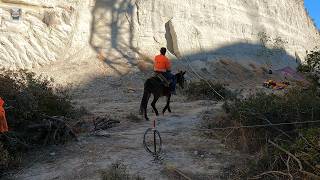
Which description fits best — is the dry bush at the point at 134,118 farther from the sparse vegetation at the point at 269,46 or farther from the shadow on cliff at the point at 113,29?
the sparse vegetation at the point at 269,46

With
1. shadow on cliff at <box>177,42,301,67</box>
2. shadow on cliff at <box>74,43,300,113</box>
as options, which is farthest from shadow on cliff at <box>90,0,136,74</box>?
shadow on cliff at <box>177,42,301,67</box>

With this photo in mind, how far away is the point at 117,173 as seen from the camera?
7805 millimetres

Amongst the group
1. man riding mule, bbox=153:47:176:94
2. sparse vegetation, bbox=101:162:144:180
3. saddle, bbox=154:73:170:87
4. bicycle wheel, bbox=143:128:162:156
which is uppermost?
man riding mule, bbox=153:47:176:94

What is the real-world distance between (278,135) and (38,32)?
61.8 feet

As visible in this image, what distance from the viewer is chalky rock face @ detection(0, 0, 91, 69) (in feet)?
80.2

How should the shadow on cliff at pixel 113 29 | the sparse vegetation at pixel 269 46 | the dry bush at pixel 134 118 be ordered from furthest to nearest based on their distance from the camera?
the sparse vegetation at pixel 269 46 < the shadow on cliff at pixel 113 29 < the dry bush at pixel 134 118

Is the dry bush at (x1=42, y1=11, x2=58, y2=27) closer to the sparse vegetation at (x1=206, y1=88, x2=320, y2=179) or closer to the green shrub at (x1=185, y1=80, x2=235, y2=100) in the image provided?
the green shrub at (x1=185, y1=80, x2=235, y2=100)

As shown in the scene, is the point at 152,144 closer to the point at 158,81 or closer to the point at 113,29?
the point at 158,81

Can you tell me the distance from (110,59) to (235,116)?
52.3 ft

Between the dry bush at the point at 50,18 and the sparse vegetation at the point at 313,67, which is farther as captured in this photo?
the dry bush at the point at 50,18

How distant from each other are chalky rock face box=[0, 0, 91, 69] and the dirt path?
14354 mm

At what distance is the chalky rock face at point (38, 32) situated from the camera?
24.4m

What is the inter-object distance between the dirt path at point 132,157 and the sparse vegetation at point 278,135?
1.84ft

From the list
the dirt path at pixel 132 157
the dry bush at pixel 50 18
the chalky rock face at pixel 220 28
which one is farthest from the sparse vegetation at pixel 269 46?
the dirt path at pixel 132 157
